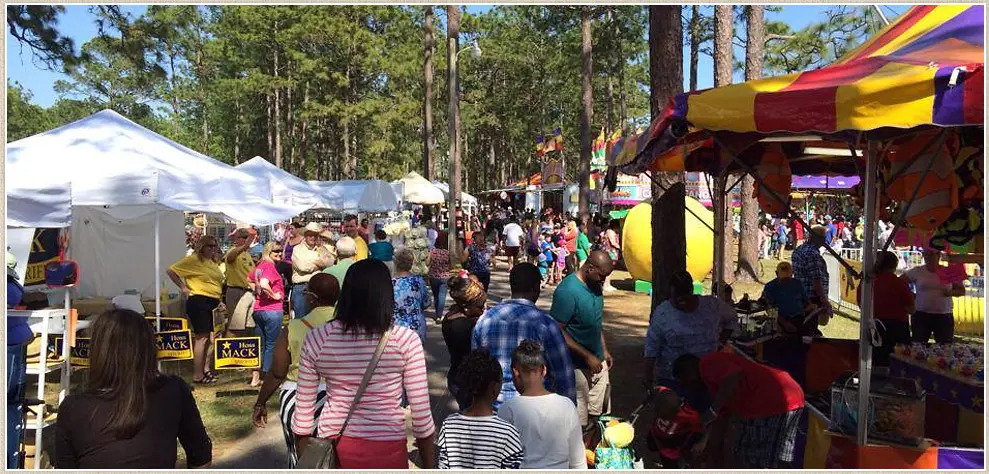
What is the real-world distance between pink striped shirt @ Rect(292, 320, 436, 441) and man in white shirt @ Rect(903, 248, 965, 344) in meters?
6.75

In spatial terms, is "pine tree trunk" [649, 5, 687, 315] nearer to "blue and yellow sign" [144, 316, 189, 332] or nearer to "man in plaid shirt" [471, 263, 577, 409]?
"man in plaid shirt" [471, 263, 577, 409]

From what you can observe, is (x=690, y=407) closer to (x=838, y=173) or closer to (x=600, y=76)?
(x=838, y=173)

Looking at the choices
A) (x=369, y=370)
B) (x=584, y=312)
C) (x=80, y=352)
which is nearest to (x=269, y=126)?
(x=80, y=352)

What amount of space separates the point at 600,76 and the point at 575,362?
45.0 meters

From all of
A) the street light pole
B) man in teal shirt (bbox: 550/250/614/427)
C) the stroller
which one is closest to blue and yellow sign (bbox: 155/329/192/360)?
man in teal shirt (bbox: 550/250/614/427)

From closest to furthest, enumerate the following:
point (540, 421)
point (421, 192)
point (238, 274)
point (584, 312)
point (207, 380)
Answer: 1. point (540, 421)
2. point (584, 312)
3. point (207, 380)
4. point (238, 274)
5. point (421, 192)

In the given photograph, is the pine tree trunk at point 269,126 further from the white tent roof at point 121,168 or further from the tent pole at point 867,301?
the tent pole at point 867,301

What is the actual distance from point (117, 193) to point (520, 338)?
5.02 meters

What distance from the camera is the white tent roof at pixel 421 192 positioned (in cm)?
2623

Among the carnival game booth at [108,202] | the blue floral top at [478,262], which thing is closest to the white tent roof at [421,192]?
the blue floral top at [478,262]

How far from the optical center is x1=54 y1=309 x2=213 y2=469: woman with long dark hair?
2.52 metres

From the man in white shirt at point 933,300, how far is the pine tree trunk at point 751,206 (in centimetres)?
716

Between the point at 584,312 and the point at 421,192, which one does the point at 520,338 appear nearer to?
the point at 584,312

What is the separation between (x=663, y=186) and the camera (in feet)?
26.1
